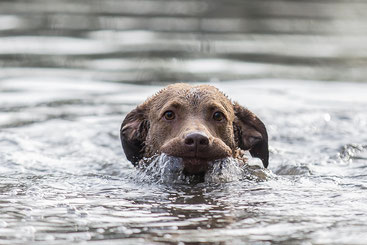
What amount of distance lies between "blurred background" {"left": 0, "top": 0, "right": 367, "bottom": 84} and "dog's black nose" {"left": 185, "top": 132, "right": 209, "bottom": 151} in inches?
270

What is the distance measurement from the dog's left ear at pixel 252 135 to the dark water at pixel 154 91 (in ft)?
0.83

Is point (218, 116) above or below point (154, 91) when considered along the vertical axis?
below

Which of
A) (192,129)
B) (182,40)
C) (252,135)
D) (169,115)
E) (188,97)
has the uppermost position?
(182,40)

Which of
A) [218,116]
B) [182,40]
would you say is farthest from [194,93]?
[182,40]

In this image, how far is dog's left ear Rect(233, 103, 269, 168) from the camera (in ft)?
27.2

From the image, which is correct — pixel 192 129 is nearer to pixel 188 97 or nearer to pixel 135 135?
pixel 188 97

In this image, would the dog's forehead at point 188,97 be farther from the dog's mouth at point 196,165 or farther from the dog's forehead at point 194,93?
the dog's mouth at point 196,165

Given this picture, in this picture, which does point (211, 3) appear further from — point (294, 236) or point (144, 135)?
point (294, 236)

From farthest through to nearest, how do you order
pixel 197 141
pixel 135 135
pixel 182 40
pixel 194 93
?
1. pixel 182 40
2. pixel 135 135
3. pixel 194 93
4. pixel 197 141

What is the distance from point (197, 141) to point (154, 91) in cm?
600

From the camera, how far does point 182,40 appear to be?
59.0ft

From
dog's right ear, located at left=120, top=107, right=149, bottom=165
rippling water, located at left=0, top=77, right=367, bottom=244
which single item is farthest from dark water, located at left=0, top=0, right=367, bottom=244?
dog's right ear, located at left=120, top=107, right=149, bottom=165

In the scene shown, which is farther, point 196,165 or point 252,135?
point 252,135

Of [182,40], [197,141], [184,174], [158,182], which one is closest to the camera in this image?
[197,141]
